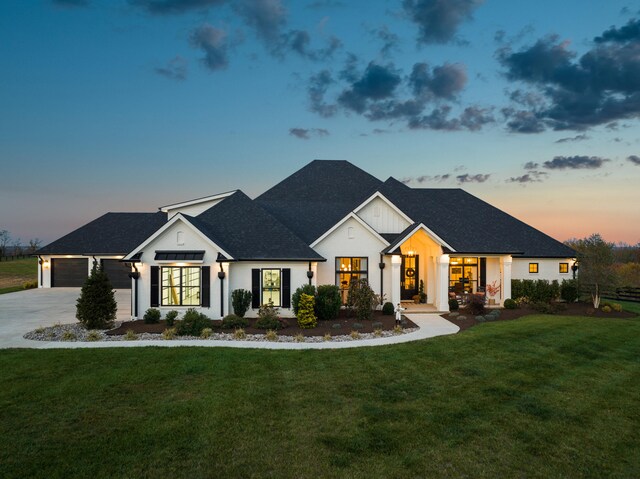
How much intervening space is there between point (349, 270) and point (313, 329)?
202 inches

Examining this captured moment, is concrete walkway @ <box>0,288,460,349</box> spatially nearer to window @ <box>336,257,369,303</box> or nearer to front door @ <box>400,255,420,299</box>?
window @ <box>336,257,369,303</box>

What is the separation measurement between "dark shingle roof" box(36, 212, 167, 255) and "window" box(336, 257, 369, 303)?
1840 cm

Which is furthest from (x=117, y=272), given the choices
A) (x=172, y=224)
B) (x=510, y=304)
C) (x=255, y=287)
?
(x=510, y=304)

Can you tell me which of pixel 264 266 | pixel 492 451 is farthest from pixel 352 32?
pixel 492 451

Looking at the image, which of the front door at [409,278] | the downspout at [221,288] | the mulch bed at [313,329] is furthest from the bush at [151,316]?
the front door at [409,278]

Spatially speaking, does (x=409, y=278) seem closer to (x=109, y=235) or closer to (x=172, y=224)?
(x=172, y=224)

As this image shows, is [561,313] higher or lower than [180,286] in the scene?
lower

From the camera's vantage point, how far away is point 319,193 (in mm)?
25812

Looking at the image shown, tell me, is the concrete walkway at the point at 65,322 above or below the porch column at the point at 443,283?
below

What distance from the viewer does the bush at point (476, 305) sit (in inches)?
722

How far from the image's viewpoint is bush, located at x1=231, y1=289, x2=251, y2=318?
16.9m

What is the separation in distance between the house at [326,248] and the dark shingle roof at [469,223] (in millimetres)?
82

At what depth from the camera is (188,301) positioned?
55.6 ft

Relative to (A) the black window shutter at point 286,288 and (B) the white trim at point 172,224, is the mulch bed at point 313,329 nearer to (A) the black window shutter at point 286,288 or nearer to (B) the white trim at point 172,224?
(A) the black window shutter at point 286,288
